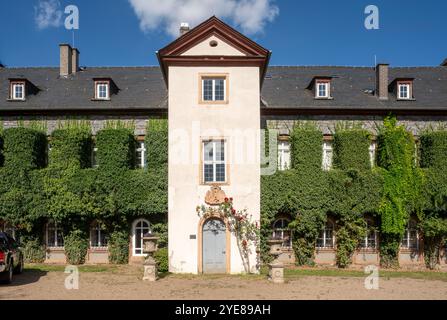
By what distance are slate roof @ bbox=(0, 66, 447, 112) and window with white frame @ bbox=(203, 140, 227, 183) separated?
5.30 meters

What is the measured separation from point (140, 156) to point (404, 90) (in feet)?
48.5

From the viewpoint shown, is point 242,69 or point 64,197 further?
point 64,197

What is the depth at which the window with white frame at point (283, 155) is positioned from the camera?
76.1ft

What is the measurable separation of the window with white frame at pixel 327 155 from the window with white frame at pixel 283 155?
1887 mm

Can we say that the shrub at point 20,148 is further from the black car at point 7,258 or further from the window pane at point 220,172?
the window pane at point 220,172

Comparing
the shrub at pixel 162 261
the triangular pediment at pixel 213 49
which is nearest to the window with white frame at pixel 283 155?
the triangular pediment at pixel 213 49

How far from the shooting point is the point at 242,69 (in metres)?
19.6

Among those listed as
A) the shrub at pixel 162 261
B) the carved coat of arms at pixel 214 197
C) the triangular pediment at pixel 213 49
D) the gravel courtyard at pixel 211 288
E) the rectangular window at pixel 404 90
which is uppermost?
the triangular pediment at pixel 213 49

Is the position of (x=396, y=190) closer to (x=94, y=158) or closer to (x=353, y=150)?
(x=353, y=150)

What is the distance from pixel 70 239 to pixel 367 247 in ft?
49.1

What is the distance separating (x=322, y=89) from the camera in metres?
24.9
